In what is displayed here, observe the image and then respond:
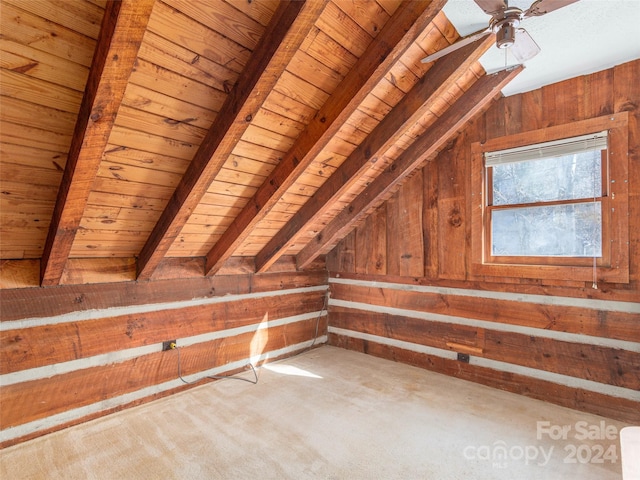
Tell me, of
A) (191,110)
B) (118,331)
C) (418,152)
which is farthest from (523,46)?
(118,331)

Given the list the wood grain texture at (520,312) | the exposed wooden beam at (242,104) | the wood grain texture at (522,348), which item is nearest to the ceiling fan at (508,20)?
the exposed wooden beam at (242,104)

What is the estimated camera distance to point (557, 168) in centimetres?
280

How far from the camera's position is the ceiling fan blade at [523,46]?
1.65 metres

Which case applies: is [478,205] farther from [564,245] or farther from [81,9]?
[81,9]

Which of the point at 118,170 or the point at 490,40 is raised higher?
the point at 490,40

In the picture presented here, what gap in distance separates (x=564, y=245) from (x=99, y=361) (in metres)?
3.69

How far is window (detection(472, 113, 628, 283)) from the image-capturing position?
8.22ft

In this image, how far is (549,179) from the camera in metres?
2.83

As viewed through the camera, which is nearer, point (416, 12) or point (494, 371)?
point (416, 12)

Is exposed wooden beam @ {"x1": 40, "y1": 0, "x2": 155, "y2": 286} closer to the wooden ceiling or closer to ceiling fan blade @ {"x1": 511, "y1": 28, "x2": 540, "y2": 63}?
the wooden ceiling

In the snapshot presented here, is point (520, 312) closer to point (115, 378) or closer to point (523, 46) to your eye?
point (523, 46)

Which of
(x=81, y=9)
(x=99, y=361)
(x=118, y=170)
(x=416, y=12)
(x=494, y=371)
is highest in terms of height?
(x=416, y=12)

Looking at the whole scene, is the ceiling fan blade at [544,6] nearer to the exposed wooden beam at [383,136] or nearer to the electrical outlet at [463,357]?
the exposed wooden beam at [383,136]

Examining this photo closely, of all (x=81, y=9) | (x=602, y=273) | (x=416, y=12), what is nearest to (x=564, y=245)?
(x=602, y=273)
